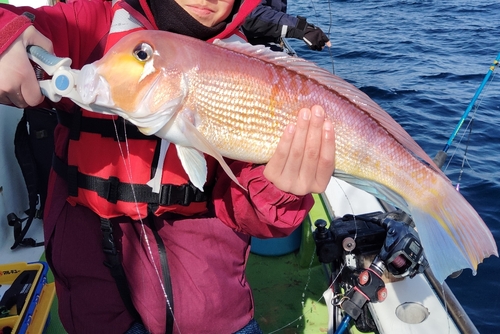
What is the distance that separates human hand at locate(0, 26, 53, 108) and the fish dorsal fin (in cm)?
62

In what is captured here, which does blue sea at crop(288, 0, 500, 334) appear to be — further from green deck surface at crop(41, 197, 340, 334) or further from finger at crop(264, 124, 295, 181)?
finger at crop(264, 124, 295, 181)

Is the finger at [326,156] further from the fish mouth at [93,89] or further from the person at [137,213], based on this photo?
the fish mouth at [93,89]

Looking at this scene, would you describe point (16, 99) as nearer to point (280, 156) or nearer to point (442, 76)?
point (280, 156)

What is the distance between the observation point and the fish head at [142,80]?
1433 mm

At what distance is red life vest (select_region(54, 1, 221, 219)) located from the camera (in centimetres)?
180

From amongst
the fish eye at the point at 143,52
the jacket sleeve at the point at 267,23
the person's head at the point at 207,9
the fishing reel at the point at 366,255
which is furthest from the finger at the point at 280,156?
the jacket sleeve at the point at 267,23

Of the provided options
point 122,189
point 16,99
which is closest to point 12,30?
point 16,99

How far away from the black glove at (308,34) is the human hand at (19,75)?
17.6 ft

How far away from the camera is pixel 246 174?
180 centimetres

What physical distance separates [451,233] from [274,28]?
5.07 m

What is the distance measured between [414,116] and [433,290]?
17.2 feet

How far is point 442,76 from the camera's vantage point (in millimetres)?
8789

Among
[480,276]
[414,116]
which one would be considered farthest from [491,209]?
[414,116]

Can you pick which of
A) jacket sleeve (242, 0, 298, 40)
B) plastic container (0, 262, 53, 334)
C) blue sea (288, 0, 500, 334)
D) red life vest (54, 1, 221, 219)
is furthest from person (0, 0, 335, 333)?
jacket sleeve (242, 0, 298, 40)
